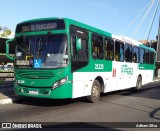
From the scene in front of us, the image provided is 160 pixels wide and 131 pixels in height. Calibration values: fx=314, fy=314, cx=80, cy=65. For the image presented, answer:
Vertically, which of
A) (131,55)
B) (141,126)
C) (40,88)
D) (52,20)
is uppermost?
(52,20)

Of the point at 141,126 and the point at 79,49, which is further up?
the point at 79,49

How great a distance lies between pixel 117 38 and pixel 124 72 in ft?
6.62

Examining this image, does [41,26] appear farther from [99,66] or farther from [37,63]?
[99,66]

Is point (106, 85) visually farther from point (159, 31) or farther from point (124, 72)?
point (159, 31)

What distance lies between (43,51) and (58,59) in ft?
1.99

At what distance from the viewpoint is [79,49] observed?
11.2 m

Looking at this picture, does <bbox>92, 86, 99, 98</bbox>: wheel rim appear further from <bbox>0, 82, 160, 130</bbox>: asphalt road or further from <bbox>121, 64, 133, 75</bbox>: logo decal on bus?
<bbox>121, 64, 133, 75</bbox>: logo decal on bus

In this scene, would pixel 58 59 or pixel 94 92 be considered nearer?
pixel 58 59

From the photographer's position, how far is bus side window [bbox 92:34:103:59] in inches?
492

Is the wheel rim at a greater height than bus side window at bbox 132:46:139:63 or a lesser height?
lesser

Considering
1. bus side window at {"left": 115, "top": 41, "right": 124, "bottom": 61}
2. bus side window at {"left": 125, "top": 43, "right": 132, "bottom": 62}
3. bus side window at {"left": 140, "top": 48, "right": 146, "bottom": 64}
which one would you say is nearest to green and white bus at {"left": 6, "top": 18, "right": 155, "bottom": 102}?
bus side window at {"left": 115, "top": 41, "right": 124, "bottom": 61}

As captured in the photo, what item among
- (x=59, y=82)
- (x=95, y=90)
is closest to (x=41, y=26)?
A: (x=59, y=82)

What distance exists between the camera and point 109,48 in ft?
46.1

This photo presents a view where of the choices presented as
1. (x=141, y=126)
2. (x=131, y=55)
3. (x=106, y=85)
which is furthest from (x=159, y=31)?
(x=141, y=126)
